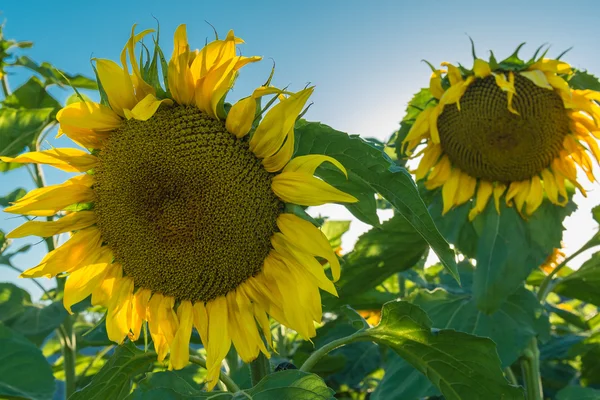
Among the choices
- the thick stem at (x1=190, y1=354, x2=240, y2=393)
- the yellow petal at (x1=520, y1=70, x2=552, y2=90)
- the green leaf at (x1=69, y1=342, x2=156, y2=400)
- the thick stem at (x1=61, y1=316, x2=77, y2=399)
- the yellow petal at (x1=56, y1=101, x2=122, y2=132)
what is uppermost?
the yellow petal at (x1=520, y1=70, x2=552, y2=90)

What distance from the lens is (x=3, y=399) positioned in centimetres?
228

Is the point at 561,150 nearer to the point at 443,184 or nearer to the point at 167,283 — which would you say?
the point at 443,184

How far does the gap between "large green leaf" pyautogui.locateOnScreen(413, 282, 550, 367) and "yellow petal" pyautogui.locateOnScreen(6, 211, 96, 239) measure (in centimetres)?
163

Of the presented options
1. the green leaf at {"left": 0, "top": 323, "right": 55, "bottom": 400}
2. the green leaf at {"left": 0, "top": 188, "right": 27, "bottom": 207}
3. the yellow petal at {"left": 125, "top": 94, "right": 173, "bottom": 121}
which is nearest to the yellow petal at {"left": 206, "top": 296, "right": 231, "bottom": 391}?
the yellow petal at {"left": 125, "top": 94, "right": 173, "bottom": 121}

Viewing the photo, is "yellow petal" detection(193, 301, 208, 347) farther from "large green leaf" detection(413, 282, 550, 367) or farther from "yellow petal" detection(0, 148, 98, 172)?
"large green leaf" detection(413, 282, 550, 367)

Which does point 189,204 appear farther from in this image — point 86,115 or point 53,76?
point 53,76

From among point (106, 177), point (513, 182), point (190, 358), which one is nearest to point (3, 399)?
point (190, 358)

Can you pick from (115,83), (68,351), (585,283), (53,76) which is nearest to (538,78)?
(585,283)

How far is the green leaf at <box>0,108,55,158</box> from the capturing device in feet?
9.57

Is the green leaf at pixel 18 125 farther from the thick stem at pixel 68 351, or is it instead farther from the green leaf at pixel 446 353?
the green leaf at pixel 446 353

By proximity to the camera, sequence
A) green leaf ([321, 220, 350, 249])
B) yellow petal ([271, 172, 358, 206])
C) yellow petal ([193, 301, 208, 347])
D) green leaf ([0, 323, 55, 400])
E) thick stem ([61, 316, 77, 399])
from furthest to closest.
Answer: green leaf ([321, 220, 350, 249]) < thick stem ([61, 316, 77, 399]) < green leaf ([0, 323, 55, 400]) < yellow petal ([193, 301, 208, 347]) < yellow petal ([271, 172, 358, 206])

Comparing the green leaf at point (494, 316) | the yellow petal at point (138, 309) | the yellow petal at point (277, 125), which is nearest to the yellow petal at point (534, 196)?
the green leaf at point (494, 316)

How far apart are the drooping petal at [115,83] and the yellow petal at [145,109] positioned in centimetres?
8

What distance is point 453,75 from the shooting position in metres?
3.17
